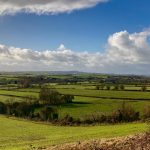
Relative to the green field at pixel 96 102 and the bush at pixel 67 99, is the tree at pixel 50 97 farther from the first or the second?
the green field at pixel 96 102

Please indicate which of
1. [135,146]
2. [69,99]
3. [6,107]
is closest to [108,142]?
[135,146]

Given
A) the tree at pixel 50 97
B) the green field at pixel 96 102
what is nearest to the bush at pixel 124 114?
the green field at pixel 96 102

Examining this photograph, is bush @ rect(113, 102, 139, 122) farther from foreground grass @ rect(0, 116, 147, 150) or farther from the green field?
foreground grass @ rect(0, 116, 147, 150)

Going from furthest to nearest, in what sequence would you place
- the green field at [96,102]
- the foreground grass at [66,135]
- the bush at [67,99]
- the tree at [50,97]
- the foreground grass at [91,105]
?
the bush at [67,99], the tree at [50,97], the green field at [96,102], the foreground grass at [91,105], the foreground grass at [66,135]

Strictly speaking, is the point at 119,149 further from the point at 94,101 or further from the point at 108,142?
the point at 94,101

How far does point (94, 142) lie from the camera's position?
23422 mm

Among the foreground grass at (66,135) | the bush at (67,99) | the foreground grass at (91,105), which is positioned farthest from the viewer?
the bush at (67,99)

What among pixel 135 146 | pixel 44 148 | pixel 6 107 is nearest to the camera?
pixel 135 146

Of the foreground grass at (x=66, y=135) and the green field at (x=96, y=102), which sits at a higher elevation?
the foreground grass at (x=66, y=135)

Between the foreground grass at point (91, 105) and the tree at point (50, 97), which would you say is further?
the tree at point (50, 97)

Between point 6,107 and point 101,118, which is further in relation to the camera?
point 6,107

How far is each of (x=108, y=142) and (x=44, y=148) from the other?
507 centimetres

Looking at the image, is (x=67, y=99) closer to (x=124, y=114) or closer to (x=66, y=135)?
(x=124, y=114)

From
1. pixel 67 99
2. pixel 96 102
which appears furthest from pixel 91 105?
pixel 67 99
